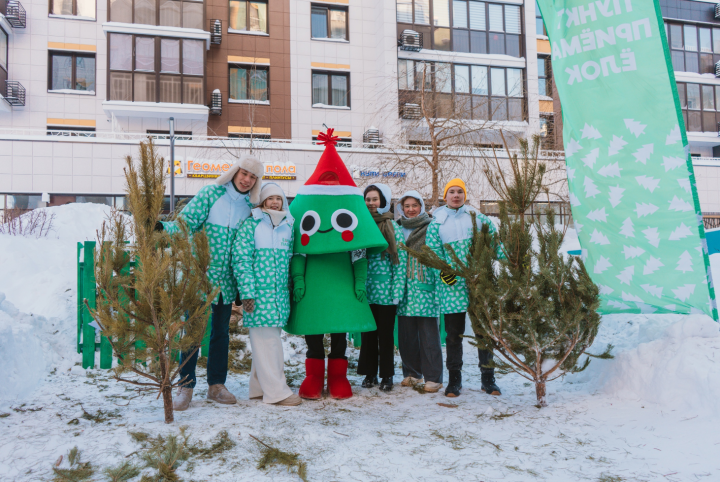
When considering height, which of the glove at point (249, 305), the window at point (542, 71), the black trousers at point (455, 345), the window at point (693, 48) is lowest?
the black trousers at point (455, 345)

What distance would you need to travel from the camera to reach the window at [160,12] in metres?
18.0

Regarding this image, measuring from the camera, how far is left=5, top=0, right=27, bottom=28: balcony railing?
17438 millimetres

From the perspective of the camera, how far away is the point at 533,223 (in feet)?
13.1

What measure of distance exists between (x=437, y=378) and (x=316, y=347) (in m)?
1.13

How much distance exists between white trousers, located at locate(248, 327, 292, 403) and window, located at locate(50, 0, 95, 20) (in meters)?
19.1

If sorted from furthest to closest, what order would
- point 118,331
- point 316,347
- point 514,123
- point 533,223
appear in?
point 514,123, point 316,347, point 533,223, point 118,331

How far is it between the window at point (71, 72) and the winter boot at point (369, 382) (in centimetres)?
1774

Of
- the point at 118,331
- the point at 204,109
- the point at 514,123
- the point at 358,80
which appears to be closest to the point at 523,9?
the point at 514,123

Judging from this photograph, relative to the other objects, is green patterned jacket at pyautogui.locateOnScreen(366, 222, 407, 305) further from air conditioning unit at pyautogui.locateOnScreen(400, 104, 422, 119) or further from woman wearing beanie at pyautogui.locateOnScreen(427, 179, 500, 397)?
air conditioning unit at pyautogui.locateOnScreen(400, 104, 422, 119)

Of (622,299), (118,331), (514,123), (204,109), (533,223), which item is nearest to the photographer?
(118,331)

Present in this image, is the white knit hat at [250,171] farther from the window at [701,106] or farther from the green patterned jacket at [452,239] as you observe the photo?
the window at [701,106]

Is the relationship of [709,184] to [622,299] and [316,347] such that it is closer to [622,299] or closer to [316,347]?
[622,299]

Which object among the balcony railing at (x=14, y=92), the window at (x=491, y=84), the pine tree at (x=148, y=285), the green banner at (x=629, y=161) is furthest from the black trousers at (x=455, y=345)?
the balcony railing at (x=14, y=92)

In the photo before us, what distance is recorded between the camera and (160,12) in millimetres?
18469
